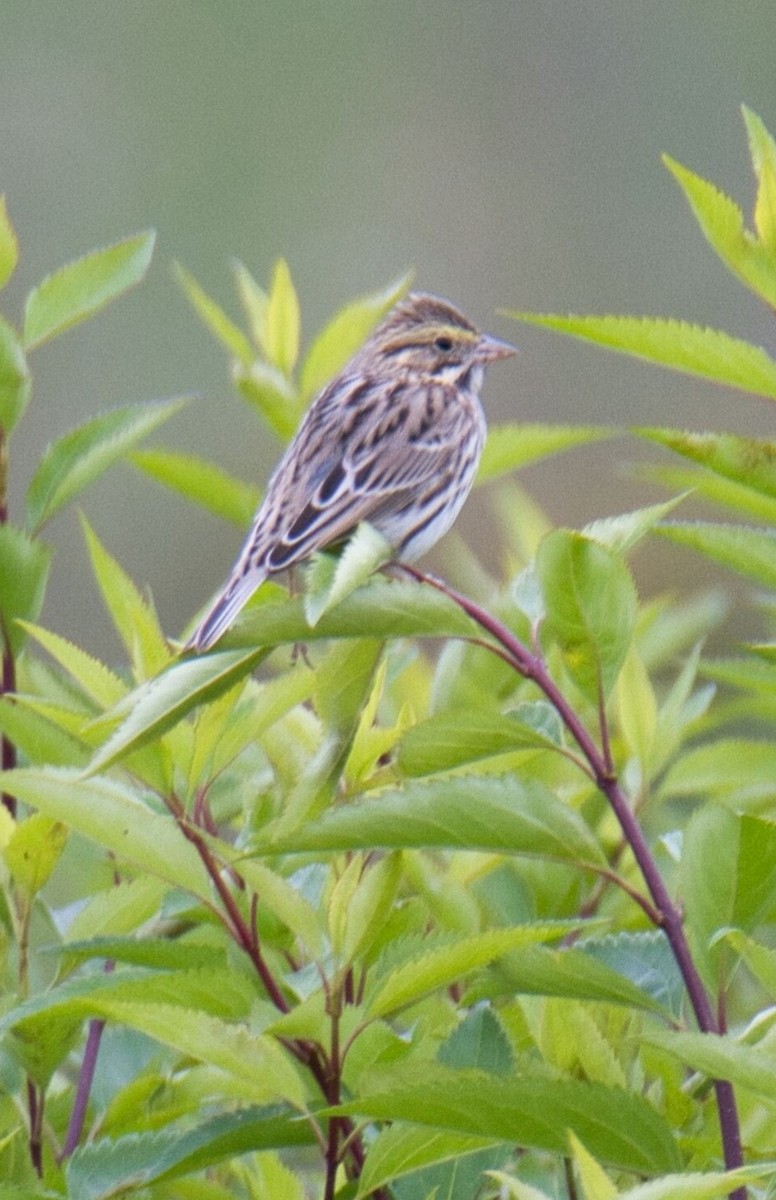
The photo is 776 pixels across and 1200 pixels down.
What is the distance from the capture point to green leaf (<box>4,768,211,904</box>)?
2.07 m

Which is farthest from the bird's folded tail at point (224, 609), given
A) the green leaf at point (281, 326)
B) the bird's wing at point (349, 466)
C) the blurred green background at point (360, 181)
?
the blurred green background at point (360, 181)

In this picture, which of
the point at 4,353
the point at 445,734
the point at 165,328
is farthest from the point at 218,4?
the point at 445,734

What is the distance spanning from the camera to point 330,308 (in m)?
13.7

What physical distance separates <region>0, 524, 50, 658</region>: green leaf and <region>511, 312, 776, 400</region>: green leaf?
0.79m

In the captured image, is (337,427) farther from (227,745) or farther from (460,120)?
(460,120)

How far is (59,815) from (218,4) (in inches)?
559

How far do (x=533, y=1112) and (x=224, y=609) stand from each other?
1.37 meters

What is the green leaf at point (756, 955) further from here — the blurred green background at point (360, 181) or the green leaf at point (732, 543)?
the blurred green background at point (360, 181)

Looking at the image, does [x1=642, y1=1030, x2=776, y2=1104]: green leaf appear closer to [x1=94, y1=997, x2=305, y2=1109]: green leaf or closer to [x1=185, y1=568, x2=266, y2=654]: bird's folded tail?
[x1=94, y1=997, x2=305, y2=1109]: green leaf

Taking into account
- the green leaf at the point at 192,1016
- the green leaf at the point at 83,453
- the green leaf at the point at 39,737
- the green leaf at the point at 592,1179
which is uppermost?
the green leaf at the point at 83,453

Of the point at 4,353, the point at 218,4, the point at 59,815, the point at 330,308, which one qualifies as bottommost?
the point at 330,308

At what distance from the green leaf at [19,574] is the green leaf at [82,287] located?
1.30ft

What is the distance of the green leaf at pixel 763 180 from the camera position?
2.53 meters

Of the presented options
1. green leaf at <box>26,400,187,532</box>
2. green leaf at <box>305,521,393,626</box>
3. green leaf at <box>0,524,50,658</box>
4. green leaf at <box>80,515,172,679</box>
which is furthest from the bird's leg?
green leaf at <box>305,521,393,626</box>
